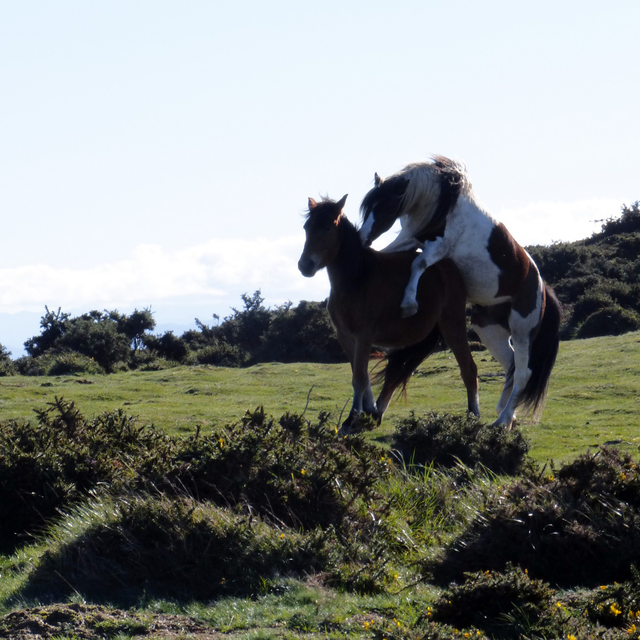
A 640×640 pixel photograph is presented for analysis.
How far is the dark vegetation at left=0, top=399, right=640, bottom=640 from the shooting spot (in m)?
4.30

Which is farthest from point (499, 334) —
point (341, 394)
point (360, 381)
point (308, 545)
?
point (308, 545)

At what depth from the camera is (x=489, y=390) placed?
41.0ft

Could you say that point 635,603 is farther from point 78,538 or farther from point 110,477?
point 110,477

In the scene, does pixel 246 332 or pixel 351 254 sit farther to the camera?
pixel 246 332

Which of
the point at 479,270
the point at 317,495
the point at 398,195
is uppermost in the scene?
the point at 398,195

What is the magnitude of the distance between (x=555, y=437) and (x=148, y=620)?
576cm

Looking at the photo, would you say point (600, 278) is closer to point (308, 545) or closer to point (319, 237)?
point (319, 237)

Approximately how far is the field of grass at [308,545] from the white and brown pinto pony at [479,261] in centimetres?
157

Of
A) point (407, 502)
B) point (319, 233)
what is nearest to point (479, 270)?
point (319, 233)

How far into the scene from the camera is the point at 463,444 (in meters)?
7.48

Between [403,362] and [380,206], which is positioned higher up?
[380,206]

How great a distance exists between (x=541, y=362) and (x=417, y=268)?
2053mm

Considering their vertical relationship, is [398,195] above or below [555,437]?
above

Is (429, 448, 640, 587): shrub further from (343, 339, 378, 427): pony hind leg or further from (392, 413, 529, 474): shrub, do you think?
(343, 339, 378, 427): pony hind leg
